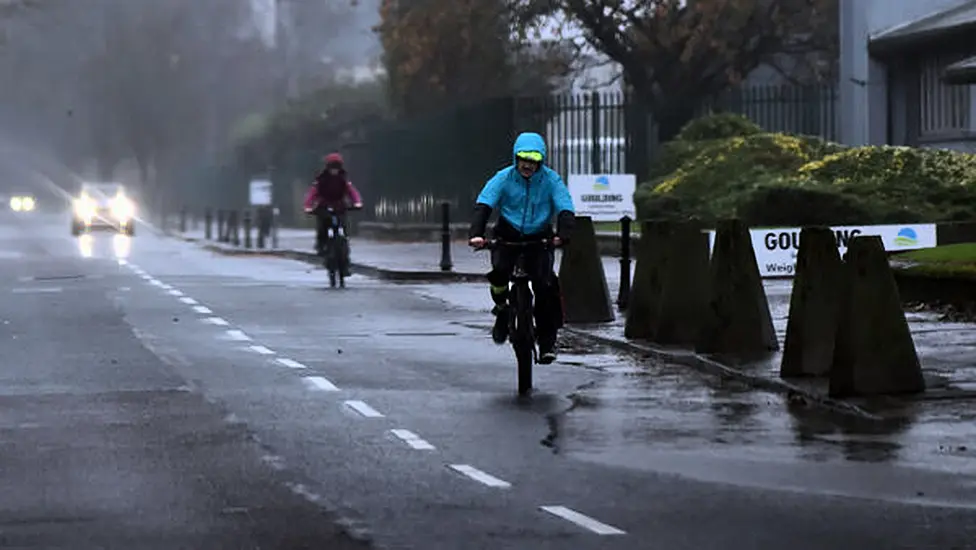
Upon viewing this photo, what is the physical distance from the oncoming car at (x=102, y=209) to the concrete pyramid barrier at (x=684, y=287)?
50.8 metres

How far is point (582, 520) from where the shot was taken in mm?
9898

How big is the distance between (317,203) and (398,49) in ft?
80.7

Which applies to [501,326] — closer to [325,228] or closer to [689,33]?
[325,228]

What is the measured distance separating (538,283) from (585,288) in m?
5.45

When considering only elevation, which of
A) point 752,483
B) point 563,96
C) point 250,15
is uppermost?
point 250,15

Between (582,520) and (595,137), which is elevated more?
(595,137)

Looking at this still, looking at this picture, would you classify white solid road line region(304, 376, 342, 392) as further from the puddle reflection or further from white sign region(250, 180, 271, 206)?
white sign region(250, 180, 271, 206)

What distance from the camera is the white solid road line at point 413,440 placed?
12.5 metres

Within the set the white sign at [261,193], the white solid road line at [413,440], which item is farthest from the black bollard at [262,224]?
the white solid road line at [413,440]

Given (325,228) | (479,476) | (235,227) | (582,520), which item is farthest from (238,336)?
(235,227)

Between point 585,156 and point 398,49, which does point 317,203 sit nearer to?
point 585,156

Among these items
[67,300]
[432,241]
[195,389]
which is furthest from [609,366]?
[432,241]

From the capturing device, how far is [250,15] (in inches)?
4680

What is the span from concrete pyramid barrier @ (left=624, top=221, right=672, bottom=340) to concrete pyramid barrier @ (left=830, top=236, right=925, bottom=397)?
486cm
